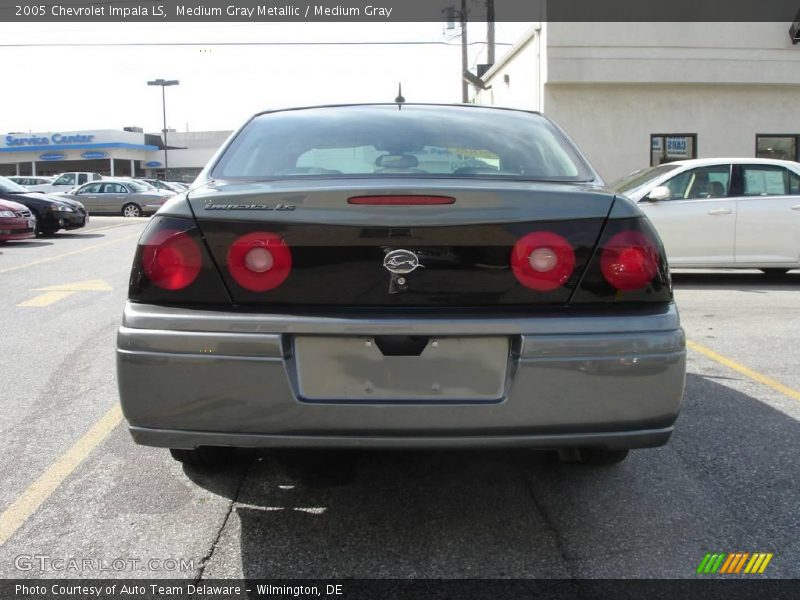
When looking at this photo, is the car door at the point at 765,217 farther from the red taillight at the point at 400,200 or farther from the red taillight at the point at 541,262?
the red taillight at the point at 400,200

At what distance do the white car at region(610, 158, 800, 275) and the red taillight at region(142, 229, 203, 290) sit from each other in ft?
23.8

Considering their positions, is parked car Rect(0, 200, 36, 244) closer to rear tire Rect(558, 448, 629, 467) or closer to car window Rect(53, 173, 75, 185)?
rear tire Rect(558, 448, 629, 467)

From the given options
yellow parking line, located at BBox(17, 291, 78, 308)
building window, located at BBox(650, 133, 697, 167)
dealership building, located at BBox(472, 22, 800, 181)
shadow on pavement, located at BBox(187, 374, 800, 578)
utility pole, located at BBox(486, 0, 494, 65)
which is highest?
utility pole, located at BBox(486, 0, 494, 65)

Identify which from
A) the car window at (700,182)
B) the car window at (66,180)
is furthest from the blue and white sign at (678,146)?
the car window at (66,180)

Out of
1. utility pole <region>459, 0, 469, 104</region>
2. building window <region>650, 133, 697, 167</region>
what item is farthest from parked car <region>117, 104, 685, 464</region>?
utility pole <region>459, 0, 469, 104</region>

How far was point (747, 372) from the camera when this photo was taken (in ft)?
15.8

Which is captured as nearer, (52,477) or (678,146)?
(52,477)

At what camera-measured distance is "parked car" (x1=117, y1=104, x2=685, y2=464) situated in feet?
7.45

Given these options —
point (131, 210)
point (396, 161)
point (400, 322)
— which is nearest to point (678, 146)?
point (396, 161)

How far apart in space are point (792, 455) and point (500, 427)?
6.03 ft

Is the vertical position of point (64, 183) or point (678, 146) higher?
point (678, 146)

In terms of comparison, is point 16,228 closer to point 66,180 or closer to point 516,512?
point 516,512

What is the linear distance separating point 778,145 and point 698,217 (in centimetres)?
1131

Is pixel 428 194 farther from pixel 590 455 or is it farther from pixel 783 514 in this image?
pixel 783 514
